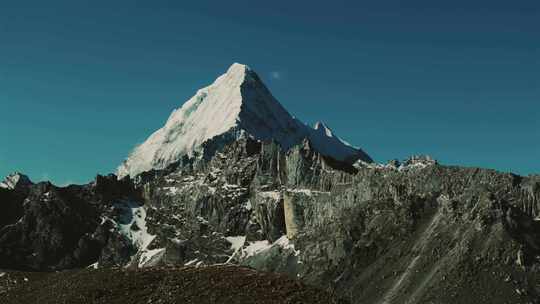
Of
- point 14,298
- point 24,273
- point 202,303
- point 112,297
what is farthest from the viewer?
point 24,273

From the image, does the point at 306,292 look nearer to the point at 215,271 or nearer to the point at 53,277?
the point at 215,271

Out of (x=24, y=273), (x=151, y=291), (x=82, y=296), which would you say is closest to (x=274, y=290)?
(x=151, y=291)

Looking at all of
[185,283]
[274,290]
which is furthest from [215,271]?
[274,290]

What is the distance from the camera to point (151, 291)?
169ft

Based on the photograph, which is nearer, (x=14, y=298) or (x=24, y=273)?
(x=14, y=298)

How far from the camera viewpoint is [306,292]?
45.4 m

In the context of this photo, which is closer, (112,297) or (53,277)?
(112,297)

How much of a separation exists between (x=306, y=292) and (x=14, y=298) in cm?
2753

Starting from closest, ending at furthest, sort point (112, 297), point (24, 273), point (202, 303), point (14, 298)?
1. point (202, 303)
2. point (112, 297)
3. point (14, 298)
4. point (24, 273)

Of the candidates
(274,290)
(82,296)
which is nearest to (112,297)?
(82,296)

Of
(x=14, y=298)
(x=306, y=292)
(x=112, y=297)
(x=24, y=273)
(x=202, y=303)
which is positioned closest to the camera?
(x=306, y=292)

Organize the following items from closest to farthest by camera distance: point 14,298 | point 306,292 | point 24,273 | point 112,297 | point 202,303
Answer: point 306,292
point 202,303
point 112,297
point 14,298
point 24,273

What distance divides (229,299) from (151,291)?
284 inches

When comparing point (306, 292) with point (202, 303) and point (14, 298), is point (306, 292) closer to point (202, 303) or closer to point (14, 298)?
point (202, 303)
